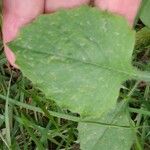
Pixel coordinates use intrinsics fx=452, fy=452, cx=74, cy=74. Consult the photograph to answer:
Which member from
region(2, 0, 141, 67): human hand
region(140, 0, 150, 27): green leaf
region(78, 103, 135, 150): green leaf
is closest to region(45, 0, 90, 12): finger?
region(2, 0, 141, 67): human hand

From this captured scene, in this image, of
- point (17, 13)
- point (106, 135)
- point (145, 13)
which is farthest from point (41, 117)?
point (145, 13)

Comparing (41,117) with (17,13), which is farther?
(41,117)

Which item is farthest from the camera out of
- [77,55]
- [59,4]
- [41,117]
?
[41,117]

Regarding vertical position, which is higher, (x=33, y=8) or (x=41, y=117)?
(x=33, y=8)

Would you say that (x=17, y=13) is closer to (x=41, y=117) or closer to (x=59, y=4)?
(x=59, y=4)

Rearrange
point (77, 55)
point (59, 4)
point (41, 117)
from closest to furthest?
1. point (77, 55)
2. point (59, 4)
3. point (41, 117)

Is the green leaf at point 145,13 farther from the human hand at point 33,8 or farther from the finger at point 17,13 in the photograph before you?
the finger at point 17,13

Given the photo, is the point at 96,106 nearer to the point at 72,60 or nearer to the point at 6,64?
the point at 72,60

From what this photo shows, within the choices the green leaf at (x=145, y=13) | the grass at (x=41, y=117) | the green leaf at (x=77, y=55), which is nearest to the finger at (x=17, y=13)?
the green leaf at (x=77, y=55)
